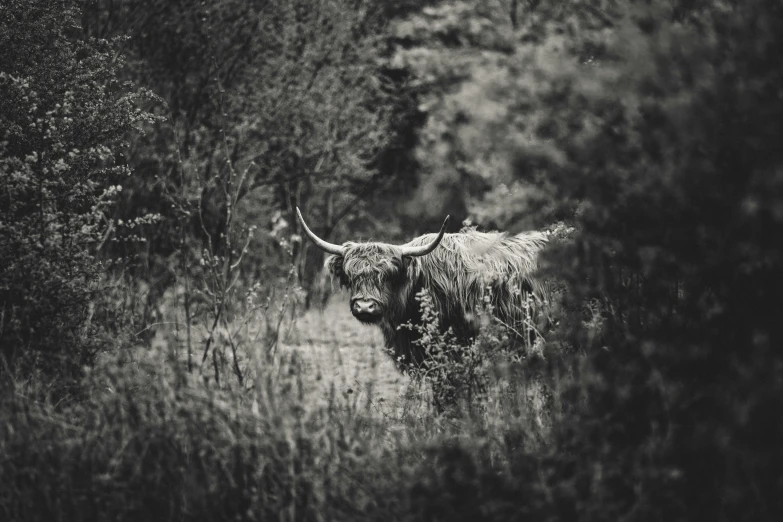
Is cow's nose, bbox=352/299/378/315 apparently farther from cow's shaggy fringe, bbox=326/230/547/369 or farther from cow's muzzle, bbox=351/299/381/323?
cow's shaggy fringe, bbox=326/230/547/369

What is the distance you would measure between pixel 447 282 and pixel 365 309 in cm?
82

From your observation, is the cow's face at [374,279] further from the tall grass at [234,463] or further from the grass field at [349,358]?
the tall grass at [234,463]

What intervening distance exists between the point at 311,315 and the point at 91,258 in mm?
5361

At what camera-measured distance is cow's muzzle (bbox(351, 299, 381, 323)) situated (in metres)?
5.82

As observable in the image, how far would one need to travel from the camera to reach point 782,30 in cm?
277

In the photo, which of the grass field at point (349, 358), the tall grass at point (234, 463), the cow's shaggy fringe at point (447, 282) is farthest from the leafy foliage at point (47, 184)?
the cow's shaggy fringe at point (447, 282)

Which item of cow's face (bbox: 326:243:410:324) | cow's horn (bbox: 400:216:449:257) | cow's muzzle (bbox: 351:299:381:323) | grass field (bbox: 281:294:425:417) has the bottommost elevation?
grass field (bbox: 281:294:425:417)

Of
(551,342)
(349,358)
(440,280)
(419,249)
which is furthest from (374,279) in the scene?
(349,358)

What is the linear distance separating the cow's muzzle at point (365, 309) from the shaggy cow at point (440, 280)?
16cm

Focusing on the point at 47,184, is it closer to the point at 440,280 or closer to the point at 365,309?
the point at 365,309

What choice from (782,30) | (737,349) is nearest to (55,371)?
(737,349)

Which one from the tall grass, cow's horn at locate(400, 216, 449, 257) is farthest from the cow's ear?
the tall grass

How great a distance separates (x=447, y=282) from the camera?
6262 mm

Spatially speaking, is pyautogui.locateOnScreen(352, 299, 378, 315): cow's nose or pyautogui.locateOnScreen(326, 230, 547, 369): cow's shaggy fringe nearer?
pyautogui.locateOnScreen(352, 299, 378, 315): cow's nose
